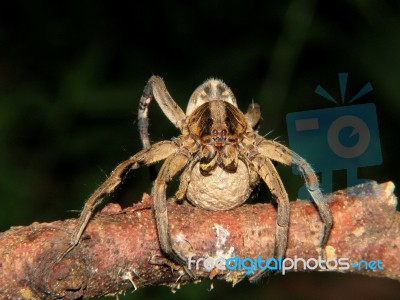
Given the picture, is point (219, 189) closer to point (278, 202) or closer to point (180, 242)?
point (278, 202)

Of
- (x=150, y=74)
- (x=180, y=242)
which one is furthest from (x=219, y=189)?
(x=150, y=74)

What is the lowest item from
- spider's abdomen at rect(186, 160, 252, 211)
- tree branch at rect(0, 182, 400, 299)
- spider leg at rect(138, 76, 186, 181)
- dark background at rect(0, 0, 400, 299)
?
tree branch at rect(0, 182, 400, 299)

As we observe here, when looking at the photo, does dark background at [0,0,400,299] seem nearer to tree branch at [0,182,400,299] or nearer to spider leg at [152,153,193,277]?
spider leg at [152,153,193,277]

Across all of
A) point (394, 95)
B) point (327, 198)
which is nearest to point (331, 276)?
point (394, 95)

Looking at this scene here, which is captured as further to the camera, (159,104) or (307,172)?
(159,104)

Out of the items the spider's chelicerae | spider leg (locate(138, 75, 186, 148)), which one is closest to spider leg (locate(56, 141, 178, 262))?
the spider's chelicerae

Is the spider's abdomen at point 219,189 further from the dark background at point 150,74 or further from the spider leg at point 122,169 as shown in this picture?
the dark background at point 150,74

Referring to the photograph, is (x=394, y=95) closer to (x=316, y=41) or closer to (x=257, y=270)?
(x=316, y=41)
